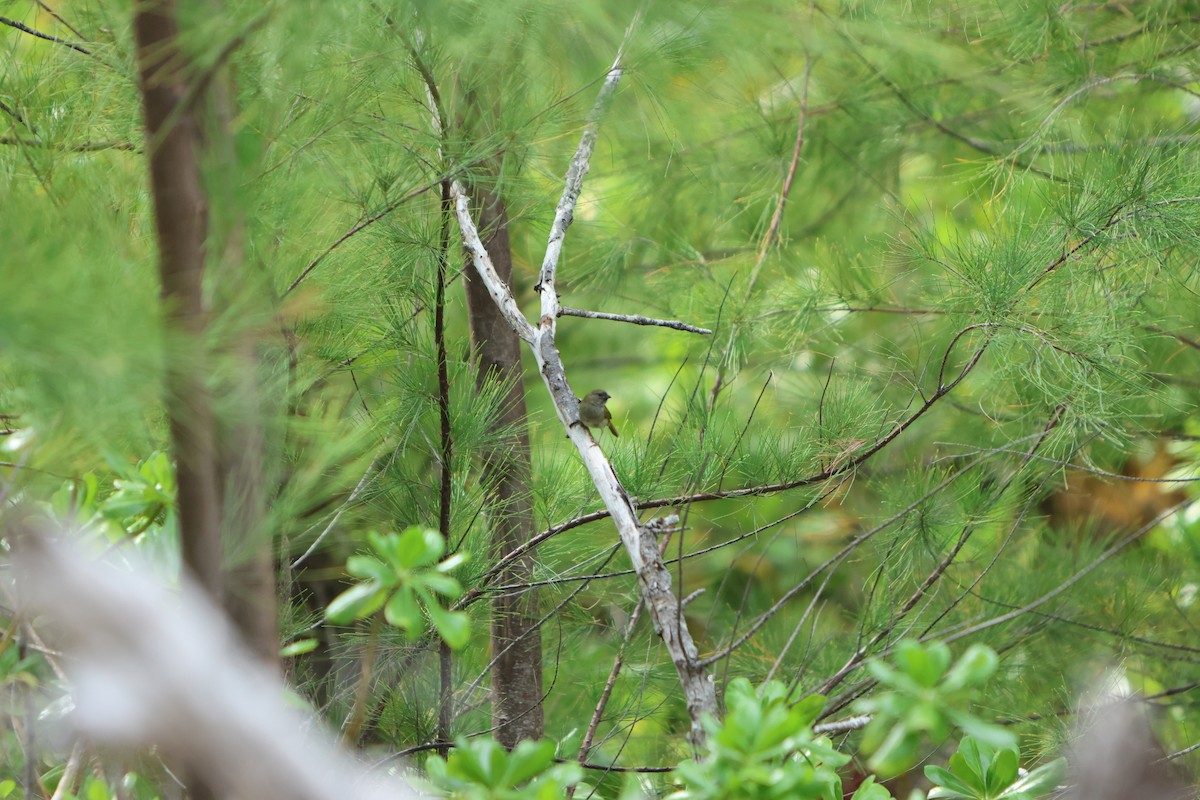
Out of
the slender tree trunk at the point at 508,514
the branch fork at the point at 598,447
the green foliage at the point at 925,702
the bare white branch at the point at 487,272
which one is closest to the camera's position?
the green foliage at the point at 925,702

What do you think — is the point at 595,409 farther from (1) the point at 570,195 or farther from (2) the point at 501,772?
(2) the point at 501,772

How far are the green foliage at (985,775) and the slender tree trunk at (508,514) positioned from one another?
523 millimetres

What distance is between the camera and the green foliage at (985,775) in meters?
0.73

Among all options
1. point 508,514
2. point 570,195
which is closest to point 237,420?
point 570,195

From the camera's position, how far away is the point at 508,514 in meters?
1.17

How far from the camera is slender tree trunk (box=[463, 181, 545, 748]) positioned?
3.86 feet

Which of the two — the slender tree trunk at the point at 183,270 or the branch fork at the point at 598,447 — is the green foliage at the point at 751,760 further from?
the slender tree trunk at the point at 183,270

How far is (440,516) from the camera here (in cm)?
104

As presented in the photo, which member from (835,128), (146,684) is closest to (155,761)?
(146,684)

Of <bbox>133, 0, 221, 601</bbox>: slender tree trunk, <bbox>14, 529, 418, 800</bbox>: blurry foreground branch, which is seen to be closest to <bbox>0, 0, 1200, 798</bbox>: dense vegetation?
<bbox>133, 0, 221, 601</bbox>: slender tree trunk

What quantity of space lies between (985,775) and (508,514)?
0.61 m

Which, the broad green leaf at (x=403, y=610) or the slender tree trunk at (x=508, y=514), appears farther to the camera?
the slender tree trunk at (x=508, y=514)

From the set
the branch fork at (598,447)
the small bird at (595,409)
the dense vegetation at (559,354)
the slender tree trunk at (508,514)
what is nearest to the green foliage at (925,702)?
the dense vegetation at (559,354)

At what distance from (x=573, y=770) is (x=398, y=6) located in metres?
0.59
